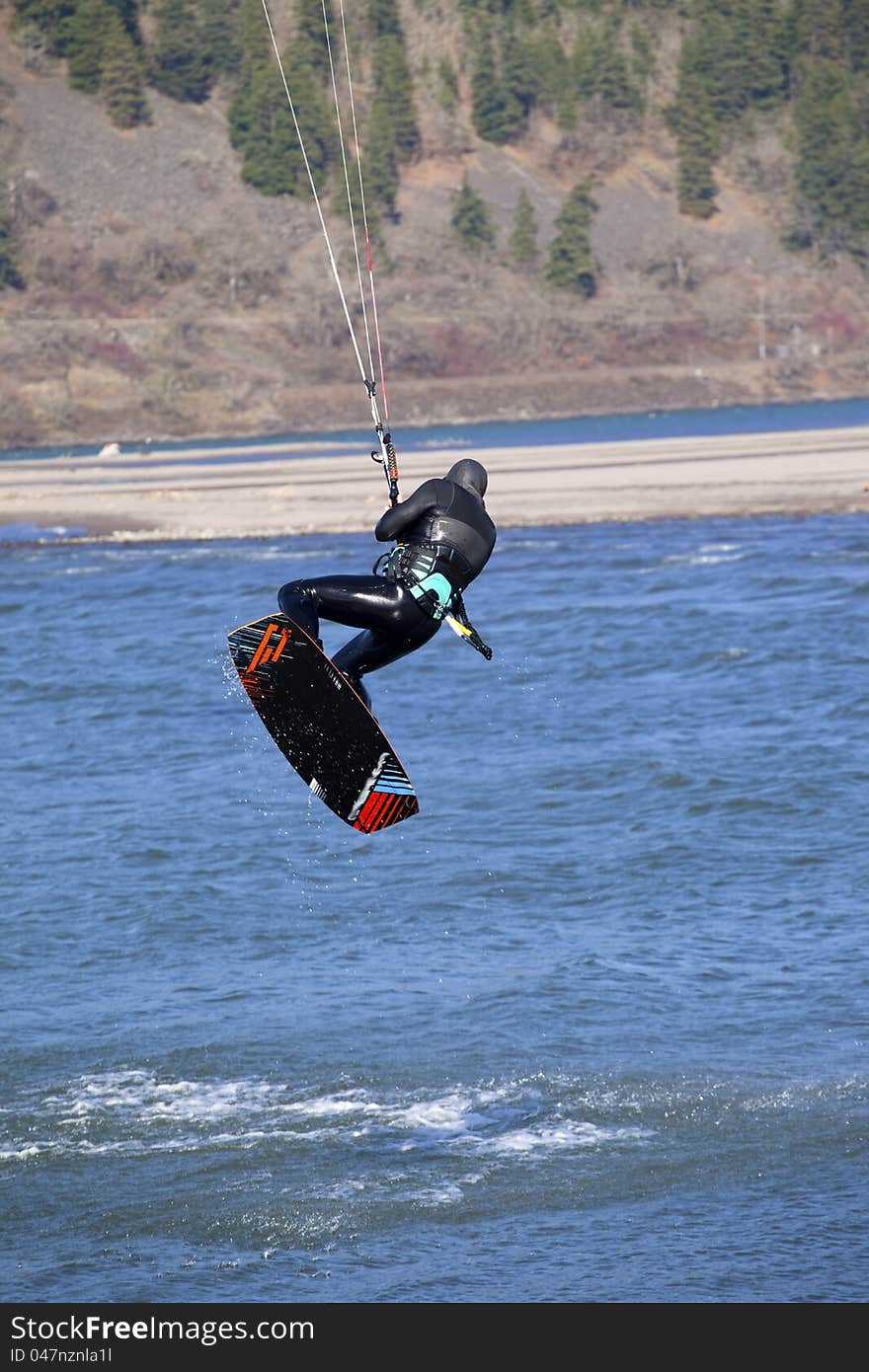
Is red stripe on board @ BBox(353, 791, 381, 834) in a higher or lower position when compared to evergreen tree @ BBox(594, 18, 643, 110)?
lower

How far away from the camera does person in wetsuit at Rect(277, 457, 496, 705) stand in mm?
13945

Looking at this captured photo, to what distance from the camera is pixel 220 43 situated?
15325 centimetres

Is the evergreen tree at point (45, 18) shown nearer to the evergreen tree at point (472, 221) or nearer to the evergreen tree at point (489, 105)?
the evergreen tree at point (489, 105)

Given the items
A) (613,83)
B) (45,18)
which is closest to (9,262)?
(45,18)

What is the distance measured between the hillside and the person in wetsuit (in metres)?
109

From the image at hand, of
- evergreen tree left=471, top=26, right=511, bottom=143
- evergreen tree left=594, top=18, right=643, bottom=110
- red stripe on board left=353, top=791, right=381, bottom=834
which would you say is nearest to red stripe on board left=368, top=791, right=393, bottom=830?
red stripe on board left=353, top=791, right=381, bottom=834

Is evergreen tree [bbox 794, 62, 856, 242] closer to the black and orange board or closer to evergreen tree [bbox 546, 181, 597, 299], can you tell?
evergreen tree [bbox 546, 181, 597, 299]

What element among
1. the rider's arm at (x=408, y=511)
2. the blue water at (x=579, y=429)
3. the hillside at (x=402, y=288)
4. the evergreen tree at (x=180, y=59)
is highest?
the evergreen tree at (x=180, y=59)

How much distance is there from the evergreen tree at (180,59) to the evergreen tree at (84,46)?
4.86 meters

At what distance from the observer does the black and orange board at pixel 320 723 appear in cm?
1438

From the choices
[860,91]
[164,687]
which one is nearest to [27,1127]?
[164,687]

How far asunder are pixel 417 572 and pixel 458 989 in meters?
7.24

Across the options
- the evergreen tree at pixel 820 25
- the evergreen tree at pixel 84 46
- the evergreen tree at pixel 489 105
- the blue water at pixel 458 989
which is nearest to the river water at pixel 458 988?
the blue water at pixel 458 989
